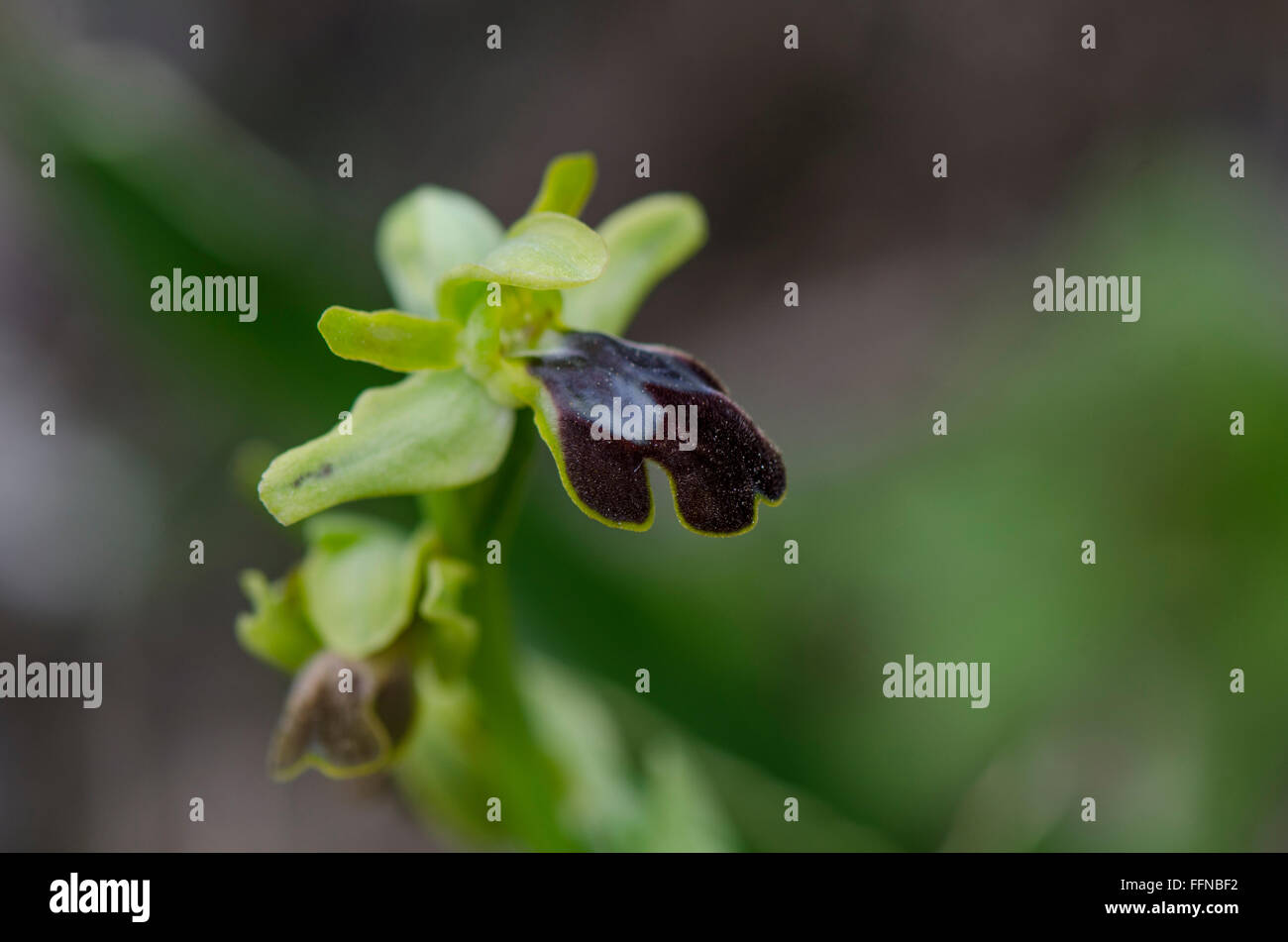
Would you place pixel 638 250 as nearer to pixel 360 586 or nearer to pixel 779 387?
pixel 360 586

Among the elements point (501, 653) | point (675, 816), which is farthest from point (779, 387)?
point (501, 653)

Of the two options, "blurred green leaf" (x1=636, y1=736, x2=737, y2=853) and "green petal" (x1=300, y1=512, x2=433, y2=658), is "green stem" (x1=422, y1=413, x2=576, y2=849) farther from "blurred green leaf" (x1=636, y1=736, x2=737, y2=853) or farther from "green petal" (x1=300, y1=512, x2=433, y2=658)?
"blurred green leaf" (x1=636, y1=736, x2=737, y2=853)

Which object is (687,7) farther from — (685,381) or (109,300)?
(685,381)

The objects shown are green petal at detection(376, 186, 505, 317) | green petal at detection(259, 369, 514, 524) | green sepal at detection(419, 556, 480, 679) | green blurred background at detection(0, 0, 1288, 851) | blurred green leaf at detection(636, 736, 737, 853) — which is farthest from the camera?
green blurred background at detection(0, 0, 1288, 851)

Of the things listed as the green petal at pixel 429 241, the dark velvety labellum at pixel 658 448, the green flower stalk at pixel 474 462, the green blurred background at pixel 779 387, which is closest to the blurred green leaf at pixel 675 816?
the green flower stalk at pixel 474 462

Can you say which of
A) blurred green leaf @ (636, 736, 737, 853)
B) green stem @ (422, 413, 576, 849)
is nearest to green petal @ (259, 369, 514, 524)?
green stem @ (422, 413, 576, 849)
